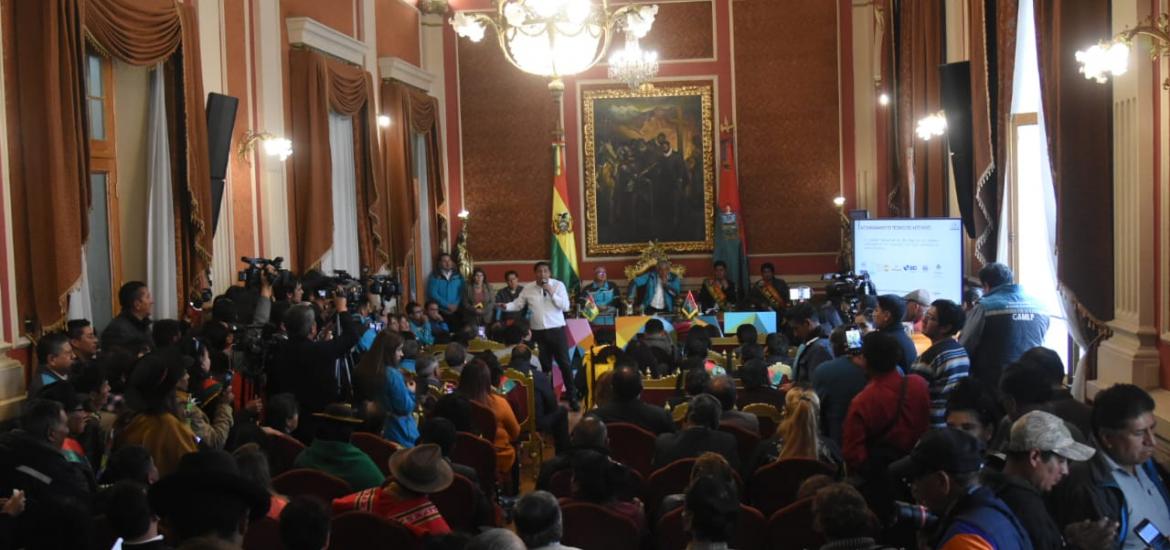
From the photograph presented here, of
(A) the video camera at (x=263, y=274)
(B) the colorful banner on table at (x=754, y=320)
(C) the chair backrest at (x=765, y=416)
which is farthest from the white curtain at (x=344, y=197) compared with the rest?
(C) the chair backrest at (x=765, y=416)

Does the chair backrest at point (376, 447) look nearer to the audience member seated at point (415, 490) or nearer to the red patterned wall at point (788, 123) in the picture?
the audience member seated at point (415, 490)

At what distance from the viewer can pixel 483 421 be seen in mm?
6238

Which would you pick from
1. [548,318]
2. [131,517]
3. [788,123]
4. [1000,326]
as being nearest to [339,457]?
[131,517]

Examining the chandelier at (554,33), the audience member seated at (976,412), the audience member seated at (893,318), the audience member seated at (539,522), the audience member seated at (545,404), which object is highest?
the chandelier at (554,33)

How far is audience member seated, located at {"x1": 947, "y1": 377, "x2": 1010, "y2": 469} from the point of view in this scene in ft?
13.5

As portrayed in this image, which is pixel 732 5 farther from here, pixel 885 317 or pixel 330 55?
pixel 885 317

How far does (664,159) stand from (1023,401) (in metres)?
11.5

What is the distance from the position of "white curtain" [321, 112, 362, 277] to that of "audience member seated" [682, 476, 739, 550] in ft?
28.3

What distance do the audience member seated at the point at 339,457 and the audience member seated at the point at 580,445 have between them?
2.29 feet

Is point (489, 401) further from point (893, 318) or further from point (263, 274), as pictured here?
point (263, 274)

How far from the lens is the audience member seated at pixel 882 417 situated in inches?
186

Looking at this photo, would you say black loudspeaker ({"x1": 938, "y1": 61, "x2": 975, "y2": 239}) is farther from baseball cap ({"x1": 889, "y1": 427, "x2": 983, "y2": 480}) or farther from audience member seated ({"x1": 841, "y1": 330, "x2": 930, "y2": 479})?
baseball cap ({"x1": 889, "y1": 427, "x2": 983, "y2": 480})

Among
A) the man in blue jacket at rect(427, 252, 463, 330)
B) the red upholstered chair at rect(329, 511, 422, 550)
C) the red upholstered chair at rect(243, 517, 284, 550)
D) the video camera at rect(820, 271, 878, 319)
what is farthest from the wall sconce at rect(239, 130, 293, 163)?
the red upholstered chair at rect(329, 511, 422, 550)

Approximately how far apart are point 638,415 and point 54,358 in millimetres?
2943
